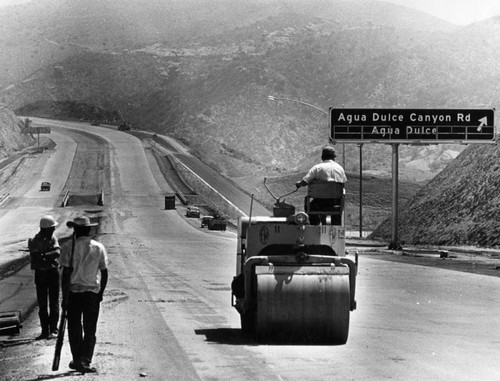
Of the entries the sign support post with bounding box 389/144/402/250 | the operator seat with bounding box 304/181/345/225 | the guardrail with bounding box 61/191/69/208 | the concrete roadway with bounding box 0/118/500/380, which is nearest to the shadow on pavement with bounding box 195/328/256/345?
the concrete roadway with bounding box 0/118/500/380

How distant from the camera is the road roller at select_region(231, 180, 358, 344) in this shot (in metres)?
15.9

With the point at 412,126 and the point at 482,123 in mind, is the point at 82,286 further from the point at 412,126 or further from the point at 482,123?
the point at 482,123

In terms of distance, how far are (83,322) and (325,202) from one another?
206 inches

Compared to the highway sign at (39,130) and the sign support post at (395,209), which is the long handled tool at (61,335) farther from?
the highway sign at (39,130)

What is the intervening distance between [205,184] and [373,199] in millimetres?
20891

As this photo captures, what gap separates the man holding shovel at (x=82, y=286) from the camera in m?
13.7

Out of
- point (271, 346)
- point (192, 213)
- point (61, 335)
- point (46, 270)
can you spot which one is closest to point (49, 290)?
point (46, 270)

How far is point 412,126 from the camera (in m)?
62.7

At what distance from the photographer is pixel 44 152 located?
139 meters

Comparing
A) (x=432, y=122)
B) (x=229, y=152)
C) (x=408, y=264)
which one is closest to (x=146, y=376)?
(x=408, y=264)

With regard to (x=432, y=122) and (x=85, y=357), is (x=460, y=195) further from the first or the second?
(x=85, y=357)

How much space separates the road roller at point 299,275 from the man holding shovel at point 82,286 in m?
3.18

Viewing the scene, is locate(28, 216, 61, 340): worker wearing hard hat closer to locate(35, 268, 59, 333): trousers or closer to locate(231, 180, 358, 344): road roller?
locate(35, 268, 59, 333): trousers

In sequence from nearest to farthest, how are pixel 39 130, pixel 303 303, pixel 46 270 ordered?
pixel 303 303 < pixel 46 270 < pixel 39 130
